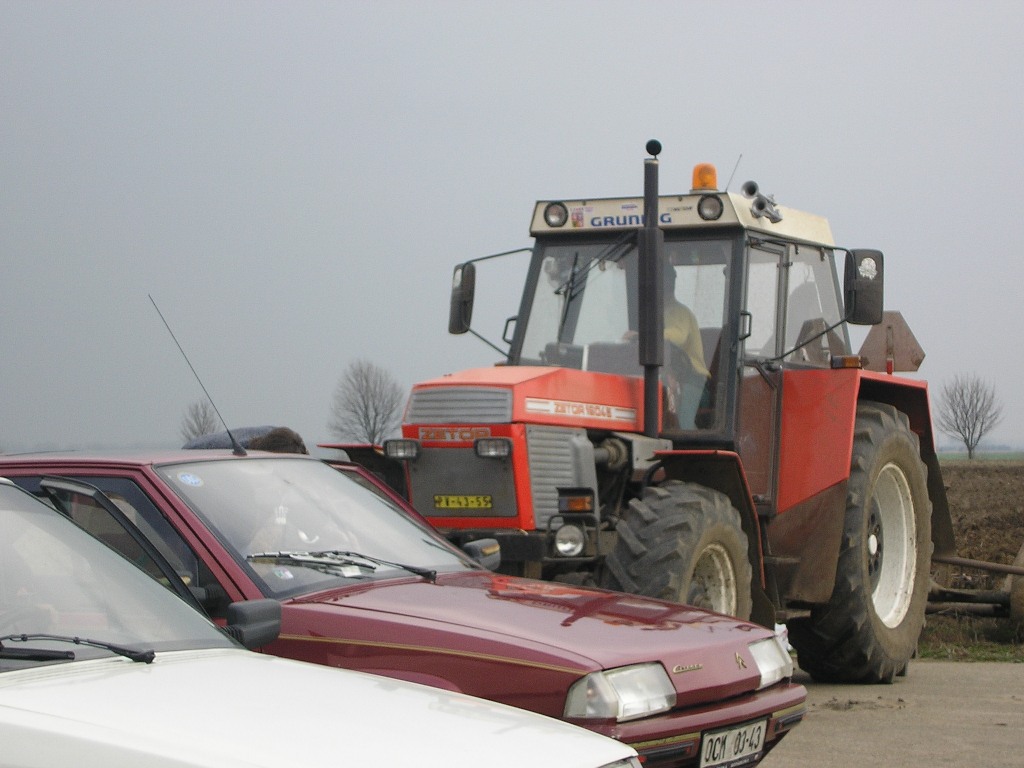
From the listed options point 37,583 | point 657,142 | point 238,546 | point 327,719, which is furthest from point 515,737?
point 657,142

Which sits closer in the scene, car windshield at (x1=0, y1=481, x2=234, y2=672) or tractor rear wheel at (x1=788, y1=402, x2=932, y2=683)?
car windshield at (x1=0, y1=481, x2=234, y2=672)

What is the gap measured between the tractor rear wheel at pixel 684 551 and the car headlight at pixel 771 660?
1562 millimetres

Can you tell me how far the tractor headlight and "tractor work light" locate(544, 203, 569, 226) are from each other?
7.53 ft

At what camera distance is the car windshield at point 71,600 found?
11.3ft

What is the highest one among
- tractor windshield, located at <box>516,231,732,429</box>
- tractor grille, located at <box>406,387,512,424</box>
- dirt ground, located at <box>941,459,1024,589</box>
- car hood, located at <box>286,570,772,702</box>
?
tractor windshield, located at <box>516,231,732,429</box>

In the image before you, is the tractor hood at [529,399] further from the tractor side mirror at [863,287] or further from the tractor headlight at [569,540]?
the tractor side mirror at [863,287]

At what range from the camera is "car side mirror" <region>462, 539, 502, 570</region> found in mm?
5996

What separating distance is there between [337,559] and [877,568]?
211 inches

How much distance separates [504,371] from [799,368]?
2065mm

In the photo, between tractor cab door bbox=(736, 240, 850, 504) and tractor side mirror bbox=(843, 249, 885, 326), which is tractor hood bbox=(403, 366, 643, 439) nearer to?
→ tractor cab door bbox=(736, 240, 850, 504)

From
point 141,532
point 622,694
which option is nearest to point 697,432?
point 622,694

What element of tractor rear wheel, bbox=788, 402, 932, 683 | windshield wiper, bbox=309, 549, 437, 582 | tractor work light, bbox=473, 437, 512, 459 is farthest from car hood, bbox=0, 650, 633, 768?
tractor rear wheel, bbox=788, 402, 932, 683

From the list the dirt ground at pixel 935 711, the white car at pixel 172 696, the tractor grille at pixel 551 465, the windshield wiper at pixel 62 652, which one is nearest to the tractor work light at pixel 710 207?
the tractor grille at pixel 551 465

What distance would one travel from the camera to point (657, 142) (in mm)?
8031
